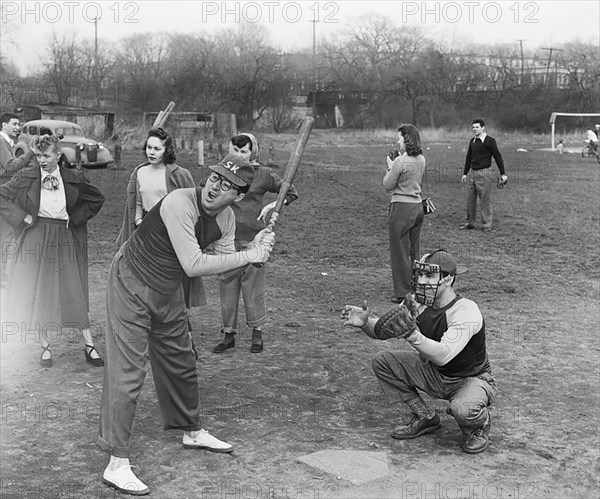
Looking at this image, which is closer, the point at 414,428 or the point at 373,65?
the point at 414,428

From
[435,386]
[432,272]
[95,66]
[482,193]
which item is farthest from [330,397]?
[95,66]

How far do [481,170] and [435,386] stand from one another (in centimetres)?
948

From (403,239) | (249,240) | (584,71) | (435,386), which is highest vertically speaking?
(584,71)

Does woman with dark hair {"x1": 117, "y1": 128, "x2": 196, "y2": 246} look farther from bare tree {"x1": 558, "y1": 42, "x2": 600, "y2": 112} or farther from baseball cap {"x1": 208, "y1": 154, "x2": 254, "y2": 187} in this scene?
bare tree {"x1": 558, "y1": 42, "x2": 600, "y2": 112}

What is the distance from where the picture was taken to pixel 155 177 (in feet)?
23.6

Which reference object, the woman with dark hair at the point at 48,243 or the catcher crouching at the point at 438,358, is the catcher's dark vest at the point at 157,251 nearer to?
the catcher crouching at the point at 438,358

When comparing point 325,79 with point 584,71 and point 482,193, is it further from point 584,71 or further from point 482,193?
point 482,193

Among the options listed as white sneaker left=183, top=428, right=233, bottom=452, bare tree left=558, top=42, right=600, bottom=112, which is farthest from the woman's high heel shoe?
bare tree left=558, top=42, right=600, bottom=112

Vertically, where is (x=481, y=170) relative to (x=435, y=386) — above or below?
above

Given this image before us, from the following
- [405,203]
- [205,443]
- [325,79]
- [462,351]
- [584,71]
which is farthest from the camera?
[584,71]

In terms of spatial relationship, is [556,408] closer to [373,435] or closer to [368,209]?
[373,435]

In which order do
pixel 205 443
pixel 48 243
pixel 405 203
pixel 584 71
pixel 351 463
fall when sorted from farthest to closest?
pixel 584 71, pixel 405 203, pixel 48 243, pixel 205 443, pixel 351 463

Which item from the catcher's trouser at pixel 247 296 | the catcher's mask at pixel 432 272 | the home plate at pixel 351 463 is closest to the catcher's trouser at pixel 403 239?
the catcher's trouser at pixel 247 296

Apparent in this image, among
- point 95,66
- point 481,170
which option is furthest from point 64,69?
point 481,170
